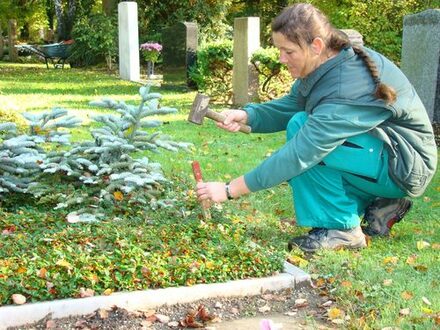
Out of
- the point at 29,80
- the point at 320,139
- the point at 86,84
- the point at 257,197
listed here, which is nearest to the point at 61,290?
the point at 320,139

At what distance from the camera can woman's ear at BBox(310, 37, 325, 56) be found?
369 cm

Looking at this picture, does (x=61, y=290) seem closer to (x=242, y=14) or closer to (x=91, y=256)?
(x=91, y=256)

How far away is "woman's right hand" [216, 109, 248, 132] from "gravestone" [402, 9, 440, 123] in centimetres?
403

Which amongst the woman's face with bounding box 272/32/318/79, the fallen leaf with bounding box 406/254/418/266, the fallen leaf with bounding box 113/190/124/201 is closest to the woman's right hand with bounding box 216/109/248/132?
the woman's face with bounding box 272/32/318/79

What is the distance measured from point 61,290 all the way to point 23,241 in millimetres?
728

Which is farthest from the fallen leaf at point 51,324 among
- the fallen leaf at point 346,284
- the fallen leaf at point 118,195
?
the fallen leaf at point 118,195

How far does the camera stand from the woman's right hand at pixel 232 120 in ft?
13.6

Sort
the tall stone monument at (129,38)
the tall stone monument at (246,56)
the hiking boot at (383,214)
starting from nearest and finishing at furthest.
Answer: the hiking boot at (383,214) → the tall stone monument at (246,56) → the tall stone monument at (129,38)

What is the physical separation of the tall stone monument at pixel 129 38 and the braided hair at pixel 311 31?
45.7ft

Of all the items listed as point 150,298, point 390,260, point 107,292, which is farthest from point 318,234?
point 107,292

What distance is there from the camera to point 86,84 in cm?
1611

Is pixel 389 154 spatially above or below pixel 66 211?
above

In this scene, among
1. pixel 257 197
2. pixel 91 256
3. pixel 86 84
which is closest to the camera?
pixel 91 256

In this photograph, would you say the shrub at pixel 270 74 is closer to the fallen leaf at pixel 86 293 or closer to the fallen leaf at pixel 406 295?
the fallen leaf at pixel 406 295
